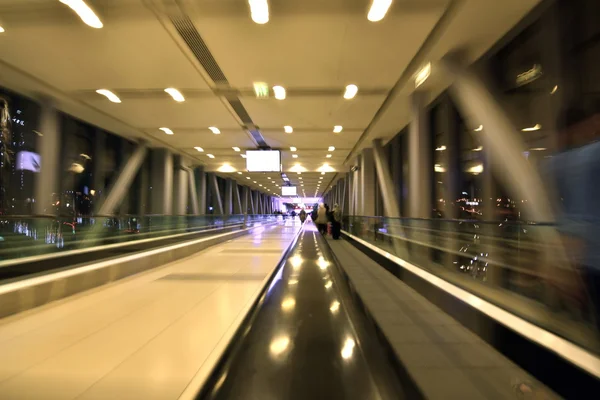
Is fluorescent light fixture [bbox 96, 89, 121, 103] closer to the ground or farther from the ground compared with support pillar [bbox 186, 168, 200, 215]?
farther from the ground

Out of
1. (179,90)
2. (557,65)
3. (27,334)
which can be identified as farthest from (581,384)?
(179,90)

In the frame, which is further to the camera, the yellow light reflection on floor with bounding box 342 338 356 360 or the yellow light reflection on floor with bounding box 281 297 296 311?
the yellow light reflection on floor with bounding box 281 297 296 311

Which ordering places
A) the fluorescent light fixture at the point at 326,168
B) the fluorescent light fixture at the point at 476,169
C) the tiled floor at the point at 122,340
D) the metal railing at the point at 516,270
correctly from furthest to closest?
the fluorescent light fixture at the point at 326,168
the fluorescent light fixture at the point at 476,169
the metal railing at the point at 516,270
the tiled floor at the point at 122,340

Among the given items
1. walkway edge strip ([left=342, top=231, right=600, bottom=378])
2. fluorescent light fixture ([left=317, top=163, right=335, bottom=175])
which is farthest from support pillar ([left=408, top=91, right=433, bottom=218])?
fluorescent light fixture ([left=317, top=163, right=335, bottom=175])

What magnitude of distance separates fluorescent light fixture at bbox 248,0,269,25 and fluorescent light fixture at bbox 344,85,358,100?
374 cm

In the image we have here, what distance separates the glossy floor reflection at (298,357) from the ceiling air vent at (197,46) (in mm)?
5113

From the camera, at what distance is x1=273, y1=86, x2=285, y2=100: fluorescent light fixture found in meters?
9.54

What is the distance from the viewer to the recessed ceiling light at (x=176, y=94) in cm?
975

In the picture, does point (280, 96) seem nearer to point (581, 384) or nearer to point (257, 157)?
point (257, 157)

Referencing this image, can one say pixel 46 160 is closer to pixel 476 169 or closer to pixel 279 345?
pixel 279 345

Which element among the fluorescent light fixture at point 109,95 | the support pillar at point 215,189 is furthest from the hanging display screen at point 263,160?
the support pillar at point 215,189

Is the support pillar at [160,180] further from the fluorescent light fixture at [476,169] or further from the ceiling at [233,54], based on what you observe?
the fluorescent light fixture at [476,169]

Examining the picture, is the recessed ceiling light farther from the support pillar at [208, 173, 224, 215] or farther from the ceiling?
the support pillar at [208, 173, 224, 215]

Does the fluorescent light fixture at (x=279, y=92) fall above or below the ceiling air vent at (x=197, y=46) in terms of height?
below
